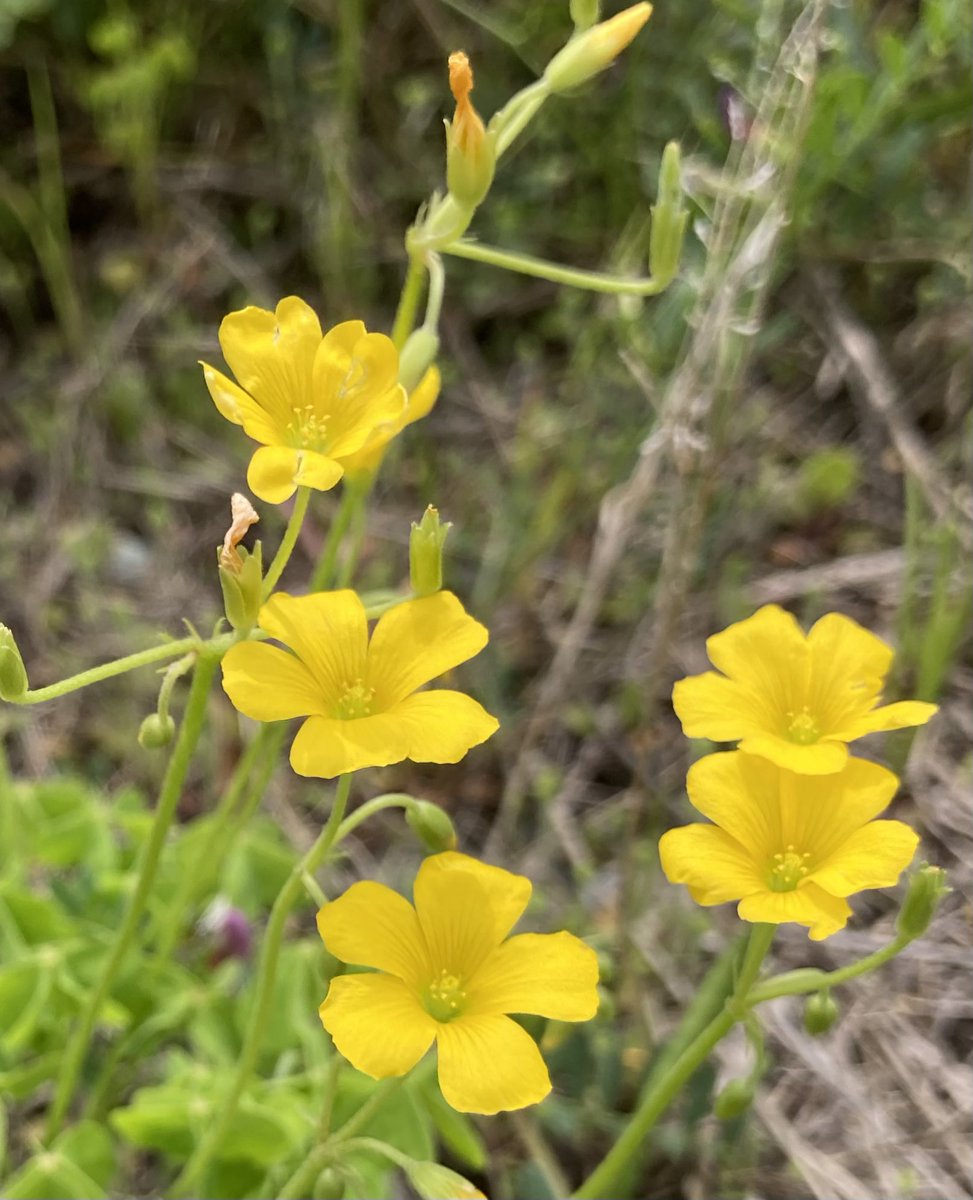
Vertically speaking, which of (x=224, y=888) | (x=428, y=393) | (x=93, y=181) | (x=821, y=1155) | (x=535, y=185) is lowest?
(x=821, y=1155)

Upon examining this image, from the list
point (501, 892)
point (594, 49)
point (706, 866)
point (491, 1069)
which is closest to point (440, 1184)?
point (491, 1069)

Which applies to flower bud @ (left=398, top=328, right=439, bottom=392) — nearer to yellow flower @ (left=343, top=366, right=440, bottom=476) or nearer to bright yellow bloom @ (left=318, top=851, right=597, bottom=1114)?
yellow flower @ (left=343, top=366, right=440, bottom=476)

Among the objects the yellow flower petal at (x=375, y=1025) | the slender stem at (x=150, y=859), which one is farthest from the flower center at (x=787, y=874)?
the slender stem at (x=150, y=859)

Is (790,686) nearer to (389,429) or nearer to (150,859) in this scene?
(389,429)

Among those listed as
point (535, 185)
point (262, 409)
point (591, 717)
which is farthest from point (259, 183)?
point (262, 409)

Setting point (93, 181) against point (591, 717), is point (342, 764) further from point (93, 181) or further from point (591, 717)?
point (93, 181)

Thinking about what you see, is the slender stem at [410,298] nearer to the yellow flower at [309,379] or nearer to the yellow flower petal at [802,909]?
the yellow flower at [309,379]

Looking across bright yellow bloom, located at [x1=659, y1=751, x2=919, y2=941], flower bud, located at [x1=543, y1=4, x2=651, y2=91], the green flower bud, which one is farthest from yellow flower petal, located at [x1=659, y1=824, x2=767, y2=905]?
flower bud, located at [x1=543, y1=4, x2=651, y2=91]
